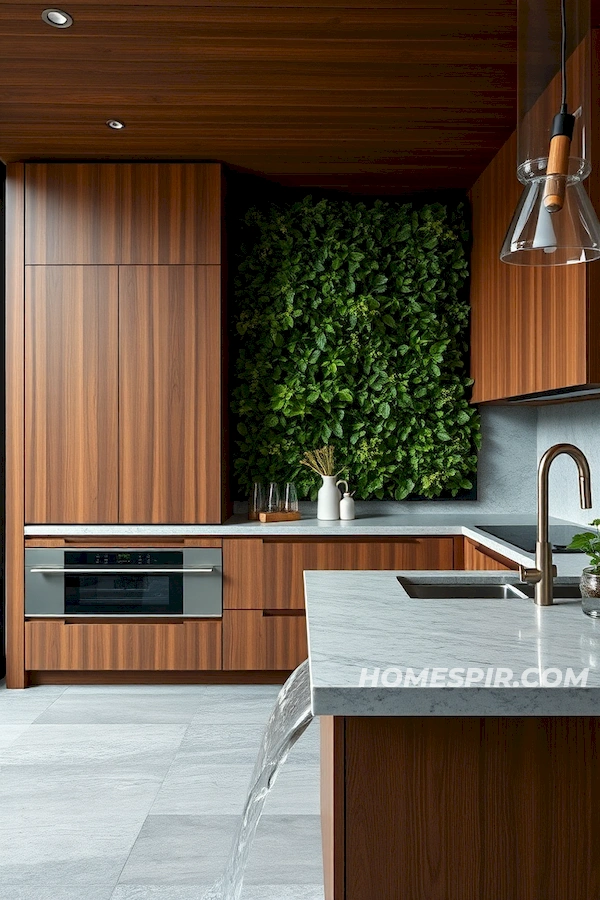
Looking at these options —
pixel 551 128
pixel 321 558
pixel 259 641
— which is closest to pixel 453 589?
pixel 551 128

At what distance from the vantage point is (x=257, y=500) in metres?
4.47

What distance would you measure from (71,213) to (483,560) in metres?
2.67

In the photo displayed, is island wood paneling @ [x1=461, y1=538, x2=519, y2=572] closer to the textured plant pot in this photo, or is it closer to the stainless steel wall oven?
the stainless steel wall oven

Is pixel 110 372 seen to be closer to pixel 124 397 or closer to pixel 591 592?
pixel 124 397

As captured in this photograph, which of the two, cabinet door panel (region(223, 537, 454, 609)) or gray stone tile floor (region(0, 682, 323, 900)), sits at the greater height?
cabinet door panel (region(223, 537, 454, 609))

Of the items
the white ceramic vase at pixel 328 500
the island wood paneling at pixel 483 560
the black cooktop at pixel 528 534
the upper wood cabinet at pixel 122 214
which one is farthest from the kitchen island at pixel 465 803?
the upper wood cabinet at pixel 122 214

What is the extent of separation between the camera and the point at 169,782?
308cm

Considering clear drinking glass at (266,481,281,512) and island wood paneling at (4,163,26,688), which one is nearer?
island wood paneling at (4,163,26,688)

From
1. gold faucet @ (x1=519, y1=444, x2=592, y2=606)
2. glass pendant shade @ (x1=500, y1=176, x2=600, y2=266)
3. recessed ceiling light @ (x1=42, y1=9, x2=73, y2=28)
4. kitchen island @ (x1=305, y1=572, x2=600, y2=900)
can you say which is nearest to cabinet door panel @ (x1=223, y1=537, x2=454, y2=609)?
gold faucet @ (x1=519, y1=444, x2=592, y2=606)

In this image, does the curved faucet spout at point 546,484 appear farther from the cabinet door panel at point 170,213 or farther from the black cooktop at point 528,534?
the cabinet door panel at point 170,213

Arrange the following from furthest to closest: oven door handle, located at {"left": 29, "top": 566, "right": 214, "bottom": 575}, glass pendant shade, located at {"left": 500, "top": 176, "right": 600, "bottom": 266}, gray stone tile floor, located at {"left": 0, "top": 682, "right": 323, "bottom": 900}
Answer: oven door handle, located at {"left": 29, "top": 566, "right": 214, "bottom": 575}, gray stone tile floor, located at {"left": 0, "top": 682, "right": 323, "bottom": 900}, glass pendant shade, located at {"left": 500, "top": 176, "right": 600, "bottom": 266}

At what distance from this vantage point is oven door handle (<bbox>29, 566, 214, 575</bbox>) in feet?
13.7

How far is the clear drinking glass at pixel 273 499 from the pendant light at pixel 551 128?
113 inches

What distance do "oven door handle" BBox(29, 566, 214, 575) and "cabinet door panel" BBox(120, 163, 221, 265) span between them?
1.56m
